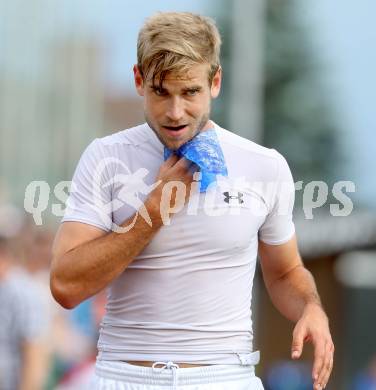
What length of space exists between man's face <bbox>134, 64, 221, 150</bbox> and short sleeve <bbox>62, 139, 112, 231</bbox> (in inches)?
9.6

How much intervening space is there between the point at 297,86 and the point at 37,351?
25.1 meters

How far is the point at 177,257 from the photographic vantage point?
15.1 feet

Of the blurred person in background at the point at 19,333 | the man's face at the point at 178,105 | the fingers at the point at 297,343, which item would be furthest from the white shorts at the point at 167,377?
the blurred person in background at the point at 19,333

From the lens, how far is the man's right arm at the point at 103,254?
14.5 ft

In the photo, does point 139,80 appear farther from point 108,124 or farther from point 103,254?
point 108,124

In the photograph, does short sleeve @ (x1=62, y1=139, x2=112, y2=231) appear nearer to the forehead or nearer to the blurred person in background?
the forehead

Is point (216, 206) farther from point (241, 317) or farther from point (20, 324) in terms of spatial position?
point (20, 324)

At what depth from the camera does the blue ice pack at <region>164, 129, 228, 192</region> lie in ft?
14.7

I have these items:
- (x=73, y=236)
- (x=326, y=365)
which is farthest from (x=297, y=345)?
(x=73, y=236)

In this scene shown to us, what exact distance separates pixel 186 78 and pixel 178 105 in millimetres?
97

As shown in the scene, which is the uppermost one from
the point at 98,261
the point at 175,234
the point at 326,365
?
the point at 175,234

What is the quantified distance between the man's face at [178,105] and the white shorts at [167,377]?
0.79m

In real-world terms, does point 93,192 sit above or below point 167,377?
above

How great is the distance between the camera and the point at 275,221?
4.87 metres
